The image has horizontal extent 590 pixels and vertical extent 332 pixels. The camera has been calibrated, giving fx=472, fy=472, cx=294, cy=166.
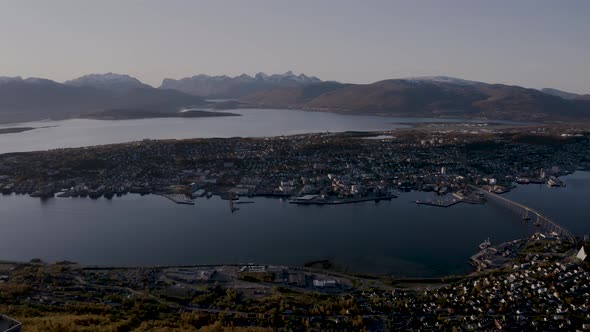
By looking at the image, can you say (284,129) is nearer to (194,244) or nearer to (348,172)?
(348,172)

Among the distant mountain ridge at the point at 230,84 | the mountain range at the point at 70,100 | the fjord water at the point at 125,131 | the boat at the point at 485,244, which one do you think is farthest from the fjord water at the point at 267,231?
the distant mountain ridge at the point at 230,84

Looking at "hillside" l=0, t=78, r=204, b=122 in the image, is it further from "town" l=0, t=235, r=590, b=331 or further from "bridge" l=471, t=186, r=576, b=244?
"bridge" l=471, t=186, r=576, b=244

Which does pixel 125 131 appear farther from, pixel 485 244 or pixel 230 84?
pixel 230 84

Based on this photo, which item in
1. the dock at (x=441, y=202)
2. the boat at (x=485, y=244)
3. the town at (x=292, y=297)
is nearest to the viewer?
the town at (x=292, y=297)

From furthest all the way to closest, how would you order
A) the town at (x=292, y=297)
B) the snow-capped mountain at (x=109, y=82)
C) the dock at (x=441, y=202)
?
the snow-capped mountain at (x=109, y=82) < the dock at (x=441, y=202) < the town at (x=292, y=297)

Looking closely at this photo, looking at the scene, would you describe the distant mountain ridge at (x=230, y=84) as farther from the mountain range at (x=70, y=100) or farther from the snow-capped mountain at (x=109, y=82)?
the mountain range at (x=70, y=100)

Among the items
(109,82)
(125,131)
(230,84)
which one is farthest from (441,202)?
(230,84)

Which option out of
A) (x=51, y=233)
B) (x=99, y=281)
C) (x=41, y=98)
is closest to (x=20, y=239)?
(x=51, y=233)
